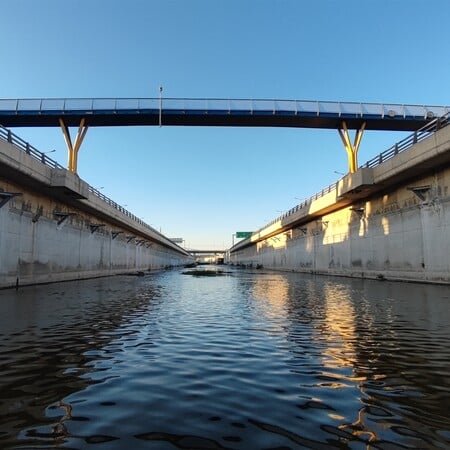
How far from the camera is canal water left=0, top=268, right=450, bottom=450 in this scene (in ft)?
14.4

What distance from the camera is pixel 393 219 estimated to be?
33.0 metres

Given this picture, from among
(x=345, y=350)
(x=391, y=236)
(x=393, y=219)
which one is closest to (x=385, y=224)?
(x=393, y=219)

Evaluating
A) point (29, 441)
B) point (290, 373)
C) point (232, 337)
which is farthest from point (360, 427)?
point (232, 337)

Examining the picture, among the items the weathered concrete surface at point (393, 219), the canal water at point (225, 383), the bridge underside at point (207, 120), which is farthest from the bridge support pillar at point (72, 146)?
the canal water at point (225, 383)

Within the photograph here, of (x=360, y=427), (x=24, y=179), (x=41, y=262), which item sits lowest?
(x=360, y=427)

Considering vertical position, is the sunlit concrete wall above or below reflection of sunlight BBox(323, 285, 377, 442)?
above

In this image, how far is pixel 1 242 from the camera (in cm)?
2520

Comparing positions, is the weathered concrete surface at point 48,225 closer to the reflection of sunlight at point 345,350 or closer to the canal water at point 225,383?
the canal water at point 225,383

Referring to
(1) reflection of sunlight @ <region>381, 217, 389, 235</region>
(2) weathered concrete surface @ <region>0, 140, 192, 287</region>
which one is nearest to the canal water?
(2) weathered concrete surface @ <region>0, 140, 192, 287</region>

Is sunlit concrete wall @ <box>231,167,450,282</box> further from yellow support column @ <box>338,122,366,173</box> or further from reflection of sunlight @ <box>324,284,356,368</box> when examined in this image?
reflection of sunlight @ <box>324,284,356,368</box>

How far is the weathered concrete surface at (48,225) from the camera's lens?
25812mm

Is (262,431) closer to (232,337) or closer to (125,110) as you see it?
(232,337)

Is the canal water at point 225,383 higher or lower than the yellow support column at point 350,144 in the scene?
lower

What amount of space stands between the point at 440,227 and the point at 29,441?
89.5 feet
